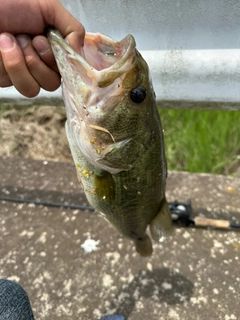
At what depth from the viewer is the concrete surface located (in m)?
1.96

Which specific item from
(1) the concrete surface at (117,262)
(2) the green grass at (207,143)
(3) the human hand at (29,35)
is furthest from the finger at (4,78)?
(2) the green grass at (207,143)

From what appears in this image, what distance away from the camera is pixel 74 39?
1178 mm

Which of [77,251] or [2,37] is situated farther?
[77,251]

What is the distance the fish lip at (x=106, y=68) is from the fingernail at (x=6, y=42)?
4.5 inches

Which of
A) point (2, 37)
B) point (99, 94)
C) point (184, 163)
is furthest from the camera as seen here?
point (184, 163)

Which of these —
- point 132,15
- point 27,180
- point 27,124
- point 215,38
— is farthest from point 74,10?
point 27,124

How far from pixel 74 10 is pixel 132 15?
0.74ft

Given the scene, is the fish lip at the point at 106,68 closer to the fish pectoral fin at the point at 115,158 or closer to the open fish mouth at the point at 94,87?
the open fish mouth at the point at 94,87

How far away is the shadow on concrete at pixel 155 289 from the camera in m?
1.97

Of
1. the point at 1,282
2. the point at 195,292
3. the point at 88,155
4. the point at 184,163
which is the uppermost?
the point at 88,155

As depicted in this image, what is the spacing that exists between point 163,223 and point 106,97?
0.64 meters

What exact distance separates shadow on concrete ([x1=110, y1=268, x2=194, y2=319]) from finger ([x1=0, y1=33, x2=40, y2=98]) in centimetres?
123

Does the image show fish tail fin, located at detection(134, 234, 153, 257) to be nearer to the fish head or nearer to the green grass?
the fish head

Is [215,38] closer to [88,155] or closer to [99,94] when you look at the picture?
[99,94]
